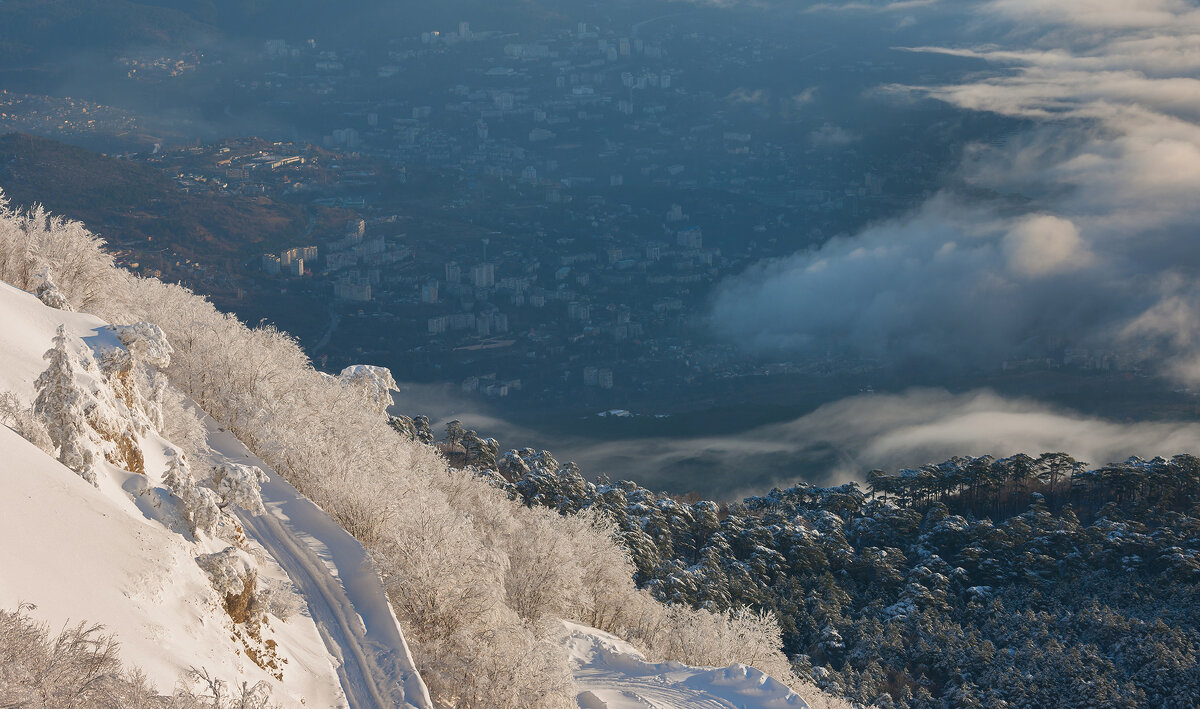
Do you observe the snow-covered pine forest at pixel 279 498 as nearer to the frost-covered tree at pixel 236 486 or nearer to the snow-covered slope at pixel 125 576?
the frost-covered tree at pixel 236 486

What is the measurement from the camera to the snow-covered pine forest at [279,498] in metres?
25.8

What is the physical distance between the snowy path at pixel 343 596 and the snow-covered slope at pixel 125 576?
2.68 feet

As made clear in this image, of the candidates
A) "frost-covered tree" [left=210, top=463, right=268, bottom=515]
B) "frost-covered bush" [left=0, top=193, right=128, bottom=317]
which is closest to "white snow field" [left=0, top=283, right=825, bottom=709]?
"frost-covered tree" [left=210, top=463, right=268, bottom=515]

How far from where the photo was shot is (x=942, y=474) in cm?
10288

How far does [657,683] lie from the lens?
38.6m

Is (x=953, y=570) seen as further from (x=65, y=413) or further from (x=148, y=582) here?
(x=65, y=413)

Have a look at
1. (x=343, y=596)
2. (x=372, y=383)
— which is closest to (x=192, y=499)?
(x=343, y=596)

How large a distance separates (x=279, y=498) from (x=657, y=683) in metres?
17.1

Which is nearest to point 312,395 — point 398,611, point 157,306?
point 157,306

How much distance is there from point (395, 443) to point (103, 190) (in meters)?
180

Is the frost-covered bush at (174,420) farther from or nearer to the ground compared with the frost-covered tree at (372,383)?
farther from the ground

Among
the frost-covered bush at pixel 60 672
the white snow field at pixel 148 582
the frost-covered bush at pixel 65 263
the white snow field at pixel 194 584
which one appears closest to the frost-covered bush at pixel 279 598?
the white snow field at pixel 194 584

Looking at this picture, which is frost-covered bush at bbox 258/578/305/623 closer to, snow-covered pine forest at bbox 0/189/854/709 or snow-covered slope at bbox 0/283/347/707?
snow-covered pine forest at bbox 0/189/854/709

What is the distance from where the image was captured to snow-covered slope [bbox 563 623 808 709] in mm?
36406
